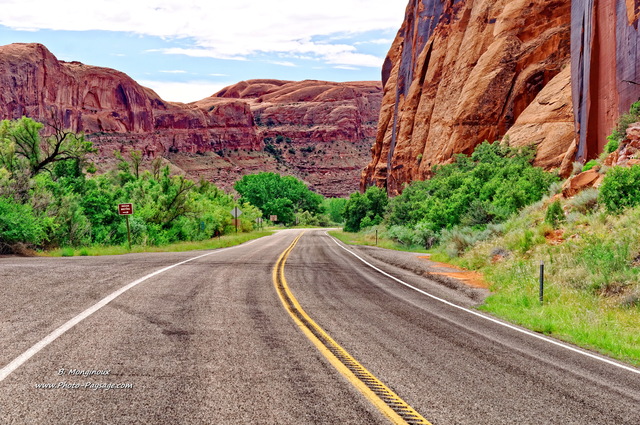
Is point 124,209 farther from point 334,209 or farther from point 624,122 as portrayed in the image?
point 334,209

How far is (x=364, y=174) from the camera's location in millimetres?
81438

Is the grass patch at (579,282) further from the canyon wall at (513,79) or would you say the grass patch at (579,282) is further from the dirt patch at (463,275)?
the canyon wall at (513,79)

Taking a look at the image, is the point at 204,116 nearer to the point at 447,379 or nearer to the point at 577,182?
the point at 577,182

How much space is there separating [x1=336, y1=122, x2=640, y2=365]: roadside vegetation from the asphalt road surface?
156 centimetres

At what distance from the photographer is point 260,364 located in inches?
229

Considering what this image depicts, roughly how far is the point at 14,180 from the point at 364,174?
61917mm

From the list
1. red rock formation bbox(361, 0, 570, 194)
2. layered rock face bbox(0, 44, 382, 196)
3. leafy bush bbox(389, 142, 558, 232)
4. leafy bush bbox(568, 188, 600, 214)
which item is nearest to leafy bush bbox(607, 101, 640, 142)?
leafy bush bbox(568, 188, 600, 214)

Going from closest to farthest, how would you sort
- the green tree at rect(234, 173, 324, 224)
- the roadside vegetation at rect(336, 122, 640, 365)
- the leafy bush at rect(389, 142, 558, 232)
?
1. the roadside vegetation at rect(336, 122, 640, 365)
2. the leafy bush at rect(389, 142, 558, 232)
3. the green tree at rect(234, 173, 324, 224)

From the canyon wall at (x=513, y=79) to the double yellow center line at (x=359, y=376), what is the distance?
18423 millimetres

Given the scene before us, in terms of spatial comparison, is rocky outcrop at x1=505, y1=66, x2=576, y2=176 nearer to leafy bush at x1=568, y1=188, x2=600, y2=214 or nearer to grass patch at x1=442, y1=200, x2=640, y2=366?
leafy bush at x1=568, y1=188, x2=600, y2=214

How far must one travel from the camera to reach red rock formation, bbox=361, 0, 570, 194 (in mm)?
39219

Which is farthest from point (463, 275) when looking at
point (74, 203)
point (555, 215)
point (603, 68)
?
point (74, 203)

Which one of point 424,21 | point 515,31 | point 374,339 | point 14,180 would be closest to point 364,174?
point 424,21

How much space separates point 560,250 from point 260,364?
1251 cm
